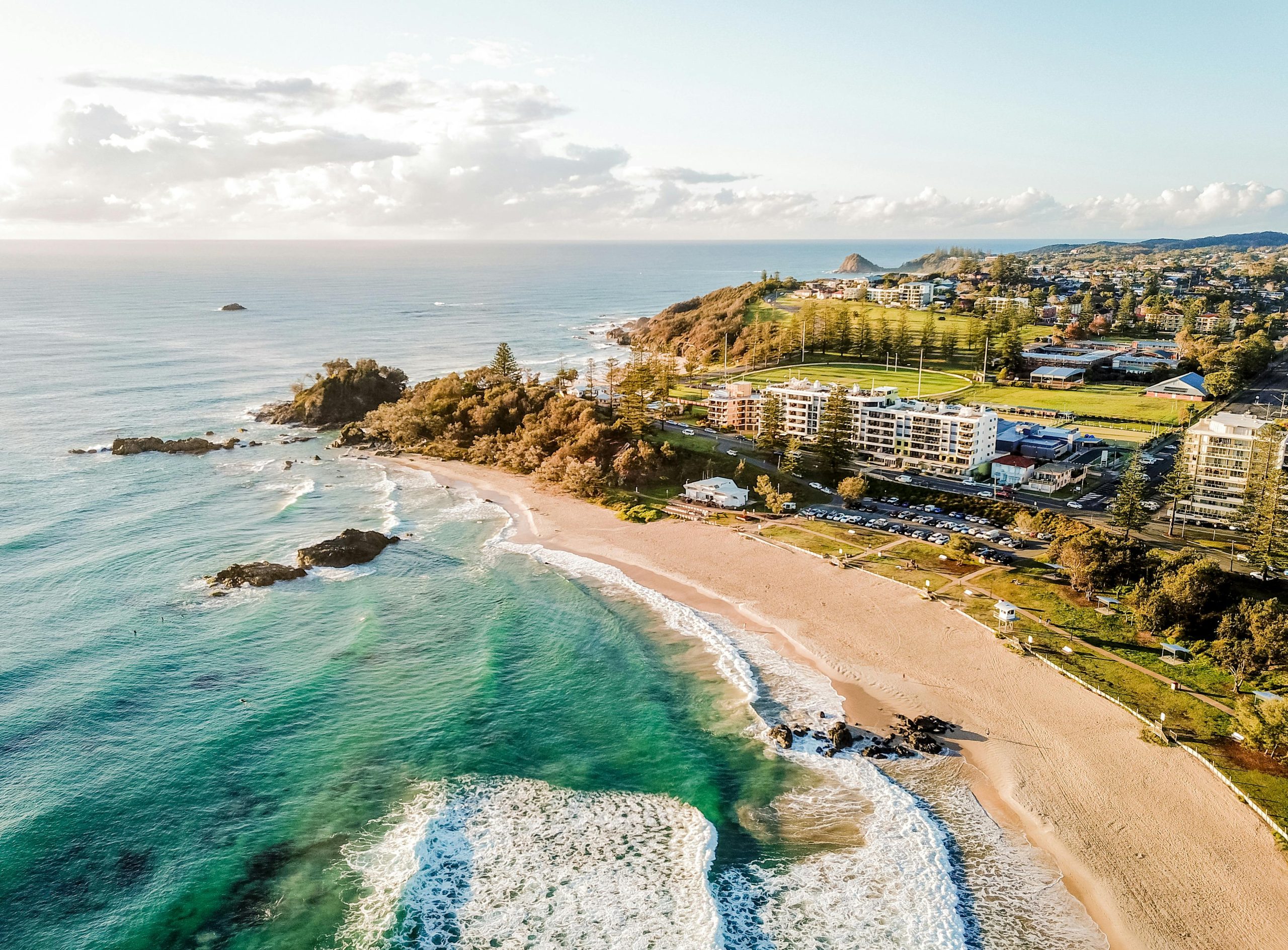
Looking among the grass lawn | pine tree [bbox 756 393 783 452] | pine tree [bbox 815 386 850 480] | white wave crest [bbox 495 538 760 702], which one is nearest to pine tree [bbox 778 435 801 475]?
pine tree [bbox 756 393 783 452]

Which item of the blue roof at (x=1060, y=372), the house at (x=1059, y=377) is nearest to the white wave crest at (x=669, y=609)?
the house at (x=1059, y=377)

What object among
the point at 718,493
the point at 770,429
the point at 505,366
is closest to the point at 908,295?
the point at 505,366

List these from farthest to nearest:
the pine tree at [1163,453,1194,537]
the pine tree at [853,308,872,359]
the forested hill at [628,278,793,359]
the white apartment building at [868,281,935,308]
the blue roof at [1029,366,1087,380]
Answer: the white apartment building at [868,281,935,308], the forested hill at [628,278,793,359], the pine tree at [853,308,872,359], the blue roof at [1029,366,1087,380], the pine tree at [1163,453,1194,537]

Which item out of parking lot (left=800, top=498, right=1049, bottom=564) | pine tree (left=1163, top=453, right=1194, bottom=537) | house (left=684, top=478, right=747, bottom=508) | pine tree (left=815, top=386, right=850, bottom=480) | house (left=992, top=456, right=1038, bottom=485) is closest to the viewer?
parking lot (left=800, top=498, right=1049, bottom=564)

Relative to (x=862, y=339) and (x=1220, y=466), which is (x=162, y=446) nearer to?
(x=862, y=339)

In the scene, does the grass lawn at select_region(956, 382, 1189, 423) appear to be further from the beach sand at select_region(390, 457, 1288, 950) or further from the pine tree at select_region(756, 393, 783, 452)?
the beach sand at select_region(390, 457, 1288, 950)

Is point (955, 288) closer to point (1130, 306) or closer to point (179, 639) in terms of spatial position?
point (1130, 306)
